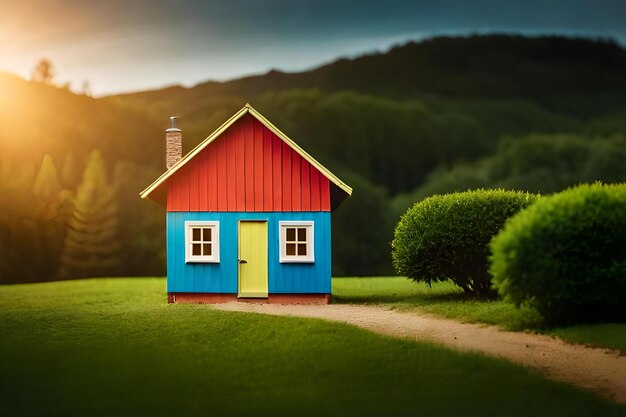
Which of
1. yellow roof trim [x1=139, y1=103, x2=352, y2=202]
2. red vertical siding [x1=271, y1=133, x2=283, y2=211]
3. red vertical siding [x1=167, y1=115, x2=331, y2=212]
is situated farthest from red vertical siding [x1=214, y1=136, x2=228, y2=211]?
red vertical siding [x1=271, y1=133, x2=283, y2=211]

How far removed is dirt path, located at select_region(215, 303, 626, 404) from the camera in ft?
45.3

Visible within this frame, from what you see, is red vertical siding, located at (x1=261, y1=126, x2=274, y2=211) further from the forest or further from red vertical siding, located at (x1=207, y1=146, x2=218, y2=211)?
the forest

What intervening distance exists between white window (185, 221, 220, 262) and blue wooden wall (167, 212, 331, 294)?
125mm

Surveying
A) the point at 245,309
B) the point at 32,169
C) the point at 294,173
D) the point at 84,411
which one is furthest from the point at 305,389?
the point at 32,169

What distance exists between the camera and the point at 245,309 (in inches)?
808

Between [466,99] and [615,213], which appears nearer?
[615,213]

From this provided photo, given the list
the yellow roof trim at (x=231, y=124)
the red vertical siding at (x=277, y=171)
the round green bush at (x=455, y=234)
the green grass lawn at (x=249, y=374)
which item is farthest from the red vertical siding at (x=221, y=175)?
the round green bush at (x=455, y=234)

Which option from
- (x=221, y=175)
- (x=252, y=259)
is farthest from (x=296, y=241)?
(x=221, y=175)

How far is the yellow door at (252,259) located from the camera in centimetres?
2242

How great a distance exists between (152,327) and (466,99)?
3395cm

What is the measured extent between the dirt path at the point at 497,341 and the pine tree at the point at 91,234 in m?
14.7

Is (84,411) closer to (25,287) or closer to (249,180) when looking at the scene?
(249,180)

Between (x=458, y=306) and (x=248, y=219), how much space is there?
624 centimetres

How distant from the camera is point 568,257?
17125 millimetres
